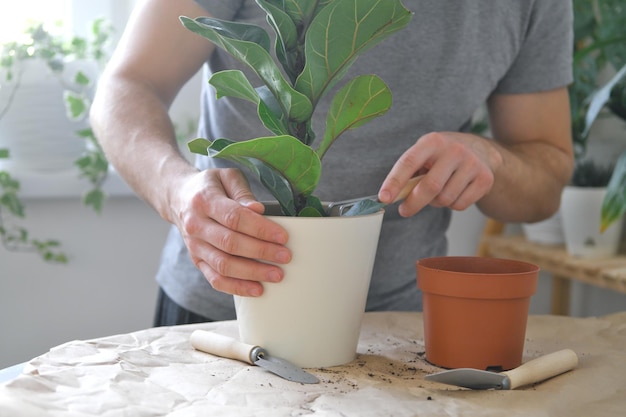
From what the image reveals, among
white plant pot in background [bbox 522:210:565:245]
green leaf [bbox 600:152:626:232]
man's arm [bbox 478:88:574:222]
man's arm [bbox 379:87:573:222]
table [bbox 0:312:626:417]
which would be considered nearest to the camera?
table [bbox 0:312:626:417]

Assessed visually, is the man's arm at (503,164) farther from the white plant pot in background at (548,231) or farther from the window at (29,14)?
the window at (29,14)

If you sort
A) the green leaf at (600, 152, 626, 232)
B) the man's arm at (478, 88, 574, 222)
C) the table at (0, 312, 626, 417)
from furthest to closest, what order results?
the green leaf at (600, 152, 626, 232), the man's arm at (478, 88, 574, 222), the table at (0, 312, 626, 417)

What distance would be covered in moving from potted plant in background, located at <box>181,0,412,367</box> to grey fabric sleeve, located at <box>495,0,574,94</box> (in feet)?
1.81

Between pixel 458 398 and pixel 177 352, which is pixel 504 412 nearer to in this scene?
pixel 458 398

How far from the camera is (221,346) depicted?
75 centimetres

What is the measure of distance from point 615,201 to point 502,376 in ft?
3.17

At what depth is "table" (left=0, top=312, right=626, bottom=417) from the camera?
60cm

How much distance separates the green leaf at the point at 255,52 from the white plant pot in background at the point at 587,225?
1.17 meters

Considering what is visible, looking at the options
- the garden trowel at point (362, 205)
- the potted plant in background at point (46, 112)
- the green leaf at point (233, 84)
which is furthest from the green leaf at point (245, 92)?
the potted plant in background at point (46, 112)

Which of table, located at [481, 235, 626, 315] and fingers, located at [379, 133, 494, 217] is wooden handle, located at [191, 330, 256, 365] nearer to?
fingers, located at [379, 133, 494, 217]

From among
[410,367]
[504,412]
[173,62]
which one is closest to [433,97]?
[173,62]

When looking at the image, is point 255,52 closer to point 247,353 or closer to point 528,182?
point 247,353

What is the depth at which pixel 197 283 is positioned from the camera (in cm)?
109

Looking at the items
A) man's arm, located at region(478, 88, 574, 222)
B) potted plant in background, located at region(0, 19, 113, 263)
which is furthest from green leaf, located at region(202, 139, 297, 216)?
potted plant in background, located at region(0, 19, 113, 263)
